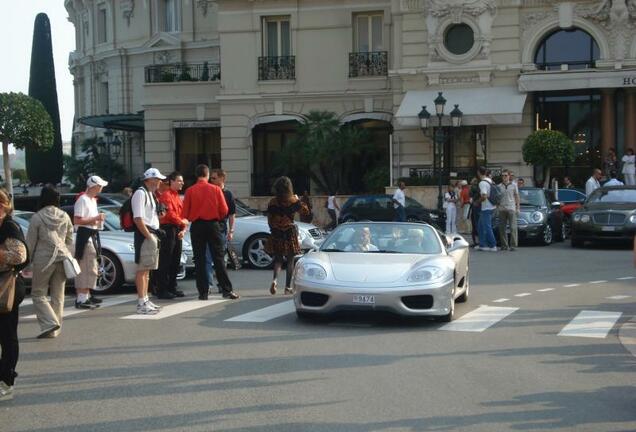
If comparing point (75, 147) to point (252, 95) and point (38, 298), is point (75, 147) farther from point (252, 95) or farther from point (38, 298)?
point (38, 298)

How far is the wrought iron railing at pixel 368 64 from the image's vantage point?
3769 centimetres

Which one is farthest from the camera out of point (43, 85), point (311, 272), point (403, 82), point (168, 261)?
point (43, 85)

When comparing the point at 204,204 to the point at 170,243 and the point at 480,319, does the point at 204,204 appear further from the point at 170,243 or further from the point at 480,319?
the point at 480,319

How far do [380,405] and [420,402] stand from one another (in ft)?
1.10

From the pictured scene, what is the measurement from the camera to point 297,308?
11.7 metres

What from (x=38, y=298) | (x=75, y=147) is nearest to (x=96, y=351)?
(x=38, y=298)

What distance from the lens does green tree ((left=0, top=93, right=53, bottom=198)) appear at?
3578 cm

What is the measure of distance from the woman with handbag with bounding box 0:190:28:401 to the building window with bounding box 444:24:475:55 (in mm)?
28727

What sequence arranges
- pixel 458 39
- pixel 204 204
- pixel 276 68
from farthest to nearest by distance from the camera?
pixel 276 68 → pixel 458 39 → pixel 204 204

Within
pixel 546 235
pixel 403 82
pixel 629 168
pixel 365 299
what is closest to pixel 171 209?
pixel 365 299

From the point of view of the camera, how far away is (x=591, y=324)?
11766 mm

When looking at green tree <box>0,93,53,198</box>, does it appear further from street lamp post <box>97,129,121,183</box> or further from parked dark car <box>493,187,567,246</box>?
parked dark car <box>493,187,567,246</box>

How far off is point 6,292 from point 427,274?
17.3 ft

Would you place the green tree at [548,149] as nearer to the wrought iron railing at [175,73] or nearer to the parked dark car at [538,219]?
the parked dark car at [538,219]
